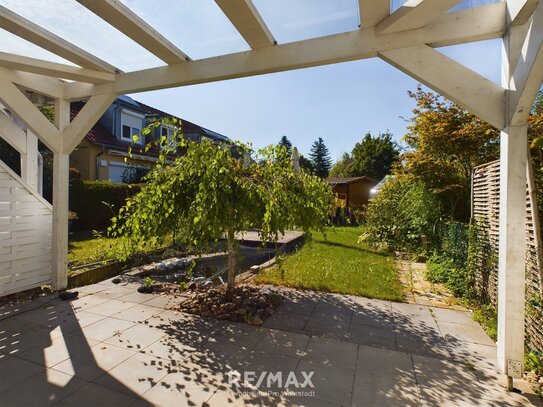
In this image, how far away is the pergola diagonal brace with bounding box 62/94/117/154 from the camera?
4.52m

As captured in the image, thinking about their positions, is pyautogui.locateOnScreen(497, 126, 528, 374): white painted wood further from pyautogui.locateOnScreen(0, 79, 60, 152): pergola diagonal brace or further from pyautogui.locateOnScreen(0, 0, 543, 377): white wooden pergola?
pyautogui.locateOnScreen(0, 79, 60, 152): pergola diagonal brace

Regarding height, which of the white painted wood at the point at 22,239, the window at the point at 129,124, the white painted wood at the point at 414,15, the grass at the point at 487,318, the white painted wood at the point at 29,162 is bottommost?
the grass at the point at 487,318

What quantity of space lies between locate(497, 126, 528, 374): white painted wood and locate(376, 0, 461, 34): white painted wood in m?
1.26

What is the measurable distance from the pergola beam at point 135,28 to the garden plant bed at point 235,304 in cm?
338

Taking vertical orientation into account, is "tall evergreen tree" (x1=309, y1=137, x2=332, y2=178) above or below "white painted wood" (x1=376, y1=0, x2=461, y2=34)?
above

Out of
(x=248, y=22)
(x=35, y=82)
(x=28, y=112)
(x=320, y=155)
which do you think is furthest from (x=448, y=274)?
(x=320, y=155)

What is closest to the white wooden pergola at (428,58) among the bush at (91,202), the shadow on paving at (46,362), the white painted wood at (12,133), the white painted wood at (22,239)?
the white painted wood at (22,239)

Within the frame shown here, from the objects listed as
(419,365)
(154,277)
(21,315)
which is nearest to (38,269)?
(21,315)

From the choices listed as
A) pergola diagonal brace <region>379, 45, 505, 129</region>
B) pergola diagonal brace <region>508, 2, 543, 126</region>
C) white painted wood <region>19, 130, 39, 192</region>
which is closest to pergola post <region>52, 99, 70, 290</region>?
white painted wood <region>19, 130, 39, 192</region>

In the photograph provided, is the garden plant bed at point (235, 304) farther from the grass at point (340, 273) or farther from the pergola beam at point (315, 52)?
the pergola beam at point (315, 52)

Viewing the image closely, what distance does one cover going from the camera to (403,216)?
9.16 m

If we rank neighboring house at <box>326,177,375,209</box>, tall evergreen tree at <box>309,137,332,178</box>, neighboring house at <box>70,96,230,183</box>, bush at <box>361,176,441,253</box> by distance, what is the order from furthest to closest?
tall evergreen tree at <box>309,137,332,178</box> → neighboring house at <box>326,177,375,209</box> → neighboring house at <box>70,96,230,183</box> → bush at <box>361,176,441,253</box>

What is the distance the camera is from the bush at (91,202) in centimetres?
1014

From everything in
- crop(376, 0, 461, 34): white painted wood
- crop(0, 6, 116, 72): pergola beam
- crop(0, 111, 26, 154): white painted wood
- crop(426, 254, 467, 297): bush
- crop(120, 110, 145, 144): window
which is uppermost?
crop(120, 110, 145, 144): window
